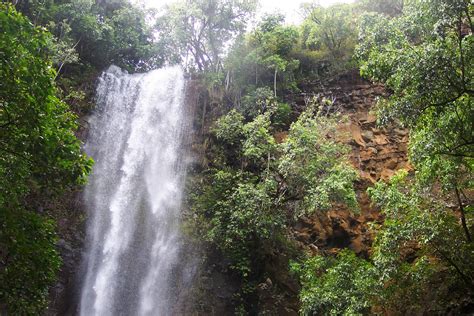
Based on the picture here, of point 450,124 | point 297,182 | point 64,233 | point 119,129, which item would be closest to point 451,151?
point 450,124

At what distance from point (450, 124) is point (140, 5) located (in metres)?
19.1

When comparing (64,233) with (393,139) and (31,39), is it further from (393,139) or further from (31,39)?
(393,139)

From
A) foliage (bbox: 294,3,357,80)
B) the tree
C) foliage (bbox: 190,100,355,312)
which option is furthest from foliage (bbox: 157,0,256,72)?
the tree

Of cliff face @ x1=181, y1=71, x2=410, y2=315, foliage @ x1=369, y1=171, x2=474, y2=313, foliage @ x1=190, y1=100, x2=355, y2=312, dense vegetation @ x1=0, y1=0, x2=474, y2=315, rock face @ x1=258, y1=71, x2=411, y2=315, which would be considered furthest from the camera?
rock face @ x1=258, y1=71, x2=411, y2=315

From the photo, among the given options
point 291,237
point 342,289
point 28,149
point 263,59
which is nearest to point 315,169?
point 291,237

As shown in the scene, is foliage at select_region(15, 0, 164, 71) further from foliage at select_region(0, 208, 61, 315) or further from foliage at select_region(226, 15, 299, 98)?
foliage at select_region(0, 208, 61, 315)

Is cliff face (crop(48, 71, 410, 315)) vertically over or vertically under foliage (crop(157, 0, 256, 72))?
under

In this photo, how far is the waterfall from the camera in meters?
13.8

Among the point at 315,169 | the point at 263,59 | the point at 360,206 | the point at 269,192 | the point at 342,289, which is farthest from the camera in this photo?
the point at 263,59

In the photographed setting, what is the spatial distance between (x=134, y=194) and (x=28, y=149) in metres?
9.17

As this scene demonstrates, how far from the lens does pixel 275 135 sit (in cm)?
1697

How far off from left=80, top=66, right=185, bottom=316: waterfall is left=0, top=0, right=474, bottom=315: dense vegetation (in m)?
1.07

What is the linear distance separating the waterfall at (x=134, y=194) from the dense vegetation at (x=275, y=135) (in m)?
1.07

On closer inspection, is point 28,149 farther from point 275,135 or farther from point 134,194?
point 275,135
